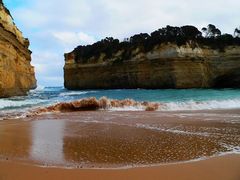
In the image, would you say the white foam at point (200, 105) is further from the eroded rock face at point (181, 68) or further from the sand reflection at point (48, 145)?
the eroded rock face at point (181, 68)

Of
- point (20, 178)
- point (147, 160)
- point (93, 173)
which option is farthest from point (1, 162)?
point (147, 160)

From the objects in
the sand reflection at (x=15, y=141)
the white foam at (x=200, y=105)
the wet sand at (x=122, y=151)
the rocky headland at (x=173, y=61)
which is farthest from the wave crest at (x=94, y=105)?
the rocky headland at (x=173, y=61)

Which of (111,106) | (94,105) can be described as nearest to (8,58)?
(94,105)

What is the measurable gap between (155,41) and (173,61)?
4.34 metres

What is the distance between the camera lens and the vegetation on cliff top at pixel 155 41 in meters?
45.6

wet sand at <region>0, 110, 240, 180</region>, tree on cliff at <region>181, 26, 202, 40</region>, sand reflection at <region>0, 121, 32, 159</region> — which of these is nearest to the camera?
wet sand at <region>0, 110, 240, 180</region>

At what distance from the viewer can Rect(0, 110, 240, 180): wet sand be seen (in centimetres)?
463

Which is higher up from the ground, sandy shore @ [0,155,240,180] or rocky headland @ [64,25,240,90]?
rocky headland @ [64,25,240,90]

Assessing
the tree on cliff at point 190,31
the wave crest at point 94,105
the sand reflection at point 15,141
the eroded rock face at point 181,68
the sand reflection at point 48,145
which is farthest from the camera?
the tree on cliff at point 190,31

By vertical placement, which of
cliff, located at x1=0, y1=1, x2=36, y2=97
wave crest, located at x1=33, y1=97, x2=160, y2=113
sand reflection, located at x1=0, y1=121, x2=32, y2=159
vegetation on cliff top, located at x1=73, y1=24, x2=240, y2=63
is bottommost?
sand reflection, located at x1=0, y1=121, x2=32, y2=159

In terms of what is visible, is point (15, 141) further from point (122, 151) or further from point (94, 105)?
point (94, 105)

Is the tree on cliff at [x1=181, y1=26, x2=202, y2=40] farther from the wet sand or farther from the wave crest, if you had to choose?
the wet sand

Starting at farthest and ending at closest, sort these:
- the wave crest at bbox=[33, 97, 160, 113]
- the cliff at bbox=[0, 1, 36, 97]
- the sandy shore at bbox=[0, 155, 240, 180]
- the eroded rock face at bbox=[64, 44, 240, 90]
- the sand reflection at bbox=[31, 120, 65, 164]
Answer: the eroded rock face at bbox=[64, 44, 240, 90], the cliff at bbox=[0, 1, 36, 97], the wave crest at bbox=[33, 97, 160, 113], the sand reflection at bbox=[31, 120, 65, 164], the sandy shore at bbox=[0, 155, 240, 180]

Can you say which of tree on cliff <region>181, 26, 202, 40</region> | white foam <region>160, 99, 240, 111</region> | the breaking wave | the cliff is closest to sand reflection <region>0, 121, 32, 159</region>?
the breaking wave
